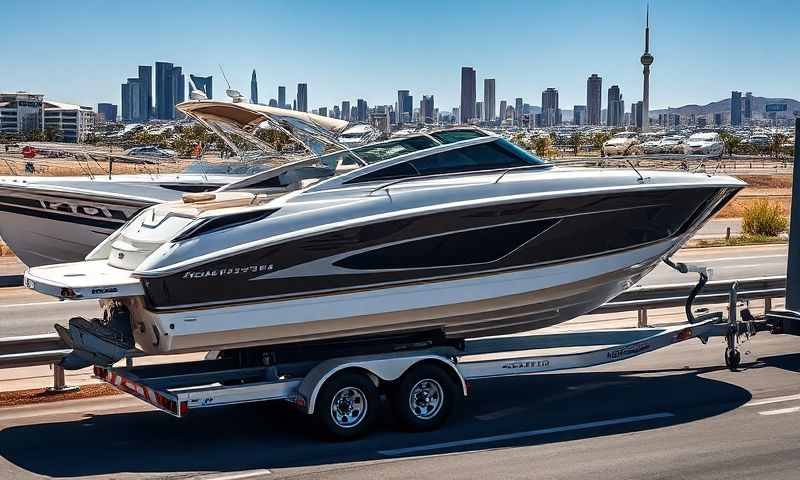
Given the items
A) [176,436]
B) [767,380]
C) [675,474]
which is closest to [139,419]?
[176,436]

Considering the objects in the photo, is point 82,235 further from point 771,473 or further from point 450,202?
point 771,473

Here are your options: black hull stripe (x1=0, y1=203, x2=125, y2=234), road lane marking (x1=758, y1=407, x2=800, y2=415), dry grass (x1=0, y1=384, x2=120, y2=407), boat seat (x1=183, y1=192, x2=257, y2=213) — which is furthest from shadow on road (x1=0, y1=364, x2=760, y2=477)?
black hull stripe (x1=0, y1=203, x2=125, y2=234)

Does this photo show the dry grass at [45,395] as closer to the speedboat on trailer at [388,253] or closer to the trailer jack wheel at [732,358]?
the speedboat on trailer at [388,253]

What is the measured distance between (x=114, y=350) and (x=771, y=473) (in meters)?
5.61

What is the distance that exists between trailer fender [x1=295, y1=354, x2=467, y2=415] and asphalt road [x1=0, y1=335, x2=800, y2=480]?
0.44 meters

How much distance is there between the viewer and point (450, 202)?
9875 millimetres

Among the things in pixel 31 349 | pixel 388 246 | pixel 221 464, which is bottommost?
pixel 221 464

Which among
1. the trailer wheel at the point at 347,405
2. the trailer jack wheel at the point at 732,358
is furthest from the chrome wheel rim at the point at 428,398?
the trailer jack wheel at the point at 732,358

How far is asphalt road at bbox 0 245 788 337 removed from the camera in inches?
639

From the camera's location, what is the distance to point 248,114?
12.3 m

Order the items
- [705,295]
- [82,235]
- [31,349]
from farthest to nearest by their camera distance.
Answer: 1. [82,235]
2. [705,295]
3. [31,349]

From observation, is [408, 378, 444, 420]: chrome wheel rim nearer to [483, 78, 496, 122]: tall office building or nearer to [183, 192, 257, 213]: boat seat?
[183, 192, 257, 213]: boat seat

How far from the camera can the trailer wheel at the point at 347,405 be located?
8938 mm

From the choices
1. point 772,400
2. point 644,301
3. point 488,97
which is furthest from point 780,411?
point 488,97
